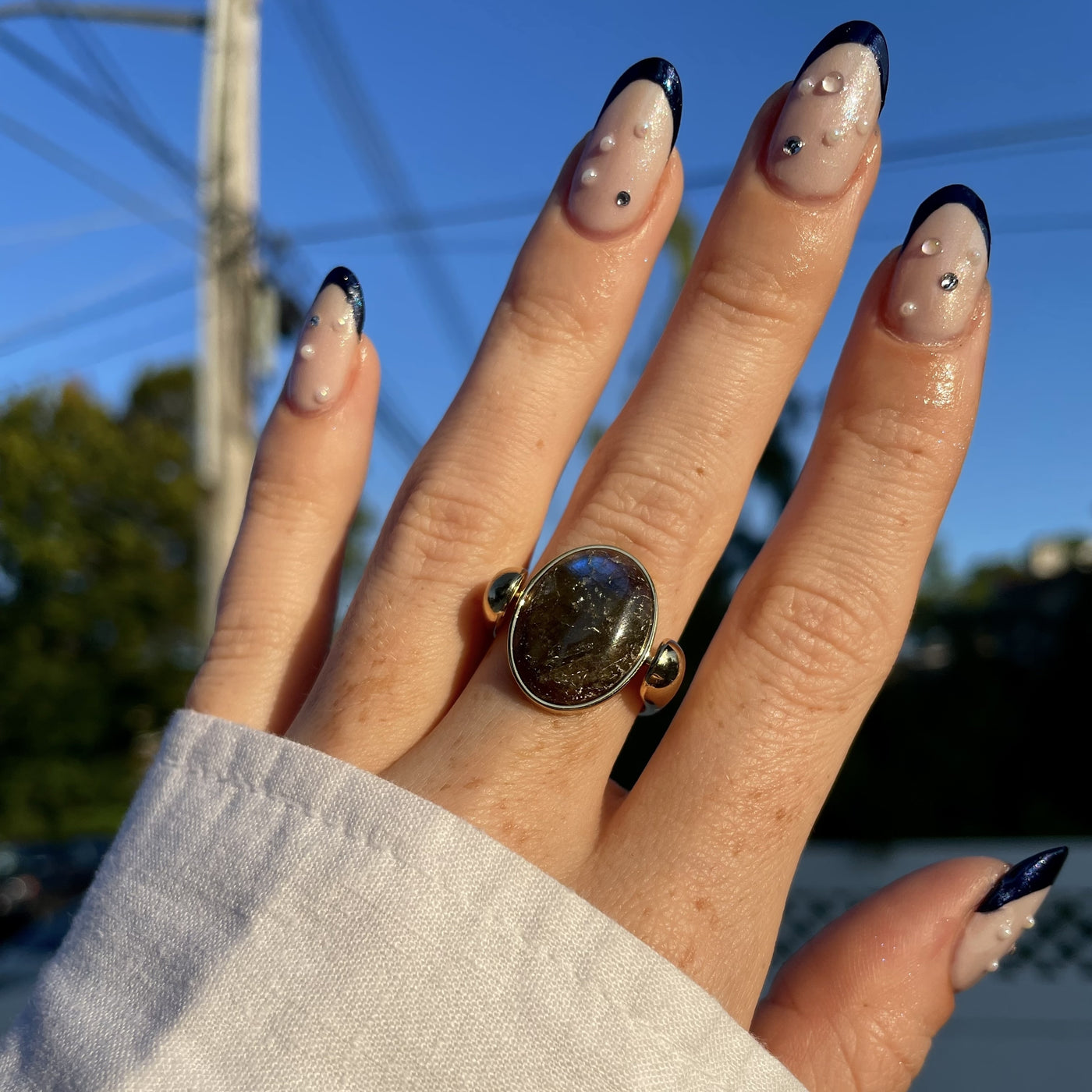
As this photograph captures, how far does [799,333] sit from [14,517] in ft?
41.6

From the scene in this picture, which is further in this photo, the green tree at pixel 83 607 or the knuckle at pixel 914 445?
the green tree at pixel 83 607

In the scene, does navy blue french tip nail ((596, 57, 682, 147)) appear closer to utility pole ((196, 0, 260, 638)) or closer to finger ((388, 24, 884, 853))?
finger ((388, 24, 884, 853))

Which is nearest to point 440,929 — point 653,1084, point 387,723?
point 653,1084

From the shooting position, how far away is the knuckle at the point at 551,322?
1264 millimetres

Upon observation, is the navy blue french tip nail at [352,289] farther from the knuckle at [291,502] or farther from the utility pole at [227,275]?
the utility pole at [227,275]

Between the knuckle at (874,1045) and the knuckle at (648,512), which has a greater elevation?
the knuckle at (648,512)

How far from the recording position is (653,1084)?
772 millimetres

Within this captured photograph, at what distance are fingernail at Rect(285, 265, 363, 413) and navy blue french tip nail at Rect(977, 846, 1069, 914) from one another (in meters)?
1.18

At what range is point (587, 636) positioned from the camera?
1.02 metres

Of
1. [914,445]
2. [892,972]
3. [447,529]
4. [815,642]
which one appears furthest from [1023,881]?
[447,529]

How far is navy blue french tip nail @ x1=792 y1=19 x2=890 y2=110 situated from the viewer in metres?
1.06

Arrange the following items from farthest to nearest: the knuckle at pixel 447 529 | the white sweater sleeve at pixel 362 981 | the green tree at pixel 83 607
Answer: the green tree at pixel 83 607
the knuckle at pixel 447 529
the white sweater sleeve at pixel 362 981

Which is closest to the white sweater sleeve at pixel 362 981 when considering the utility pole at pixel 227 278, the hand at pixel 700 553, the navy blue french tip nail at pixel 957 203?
the hand at pixel 700 553

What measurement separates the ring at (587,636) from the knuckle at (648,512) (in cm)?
9
